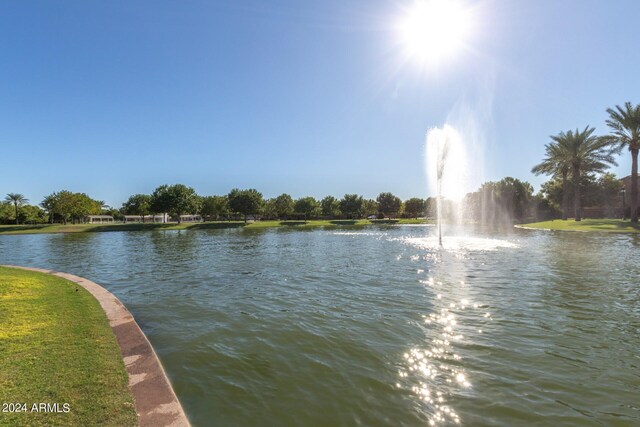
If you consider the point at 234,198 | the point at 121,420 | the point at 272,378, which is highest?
the point at 234,198

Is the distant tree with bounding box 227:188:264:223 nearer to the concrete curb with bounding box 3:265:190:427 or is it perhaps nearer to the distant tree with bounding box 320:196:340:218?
the distant tree with bounding box 320:196:340:218

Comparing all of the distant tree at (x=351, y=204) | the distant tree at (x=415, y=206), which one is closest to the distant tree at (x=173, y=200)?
the distant tree at (x=351, y=204)

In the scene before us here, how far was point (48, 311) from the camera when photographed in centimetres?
905

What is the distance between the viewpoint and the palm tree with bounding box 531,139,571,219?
6178 cm

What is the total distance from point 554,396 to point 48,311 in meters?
12.3

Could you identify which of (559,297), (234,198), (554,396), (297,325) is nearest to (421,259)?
(559,297)

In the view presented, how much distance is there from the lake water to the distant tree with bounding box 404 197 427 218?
131 metres

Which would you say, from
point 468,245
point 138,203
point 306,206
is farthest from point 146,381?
point 138,203

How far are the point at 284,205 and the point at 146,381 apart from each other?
404ft

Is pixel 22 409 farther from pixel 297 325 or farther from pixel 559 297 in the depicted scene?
pixel 559 297

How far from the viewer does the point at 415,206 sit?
144375mm

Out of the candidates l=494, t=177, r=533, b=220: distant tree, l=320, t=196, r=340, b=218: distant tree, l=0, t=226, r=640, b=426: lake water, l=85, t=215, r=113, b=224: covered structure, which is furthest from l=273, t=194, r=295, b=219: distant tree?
l=0, t=226, r=640, b=426: lake water

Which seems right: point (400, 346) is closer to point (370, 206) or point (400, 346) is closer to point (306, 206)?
point (306, 206)

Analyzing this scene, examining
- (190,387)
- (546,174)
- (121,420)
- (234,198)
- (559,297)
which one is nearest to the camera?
(121,420)
